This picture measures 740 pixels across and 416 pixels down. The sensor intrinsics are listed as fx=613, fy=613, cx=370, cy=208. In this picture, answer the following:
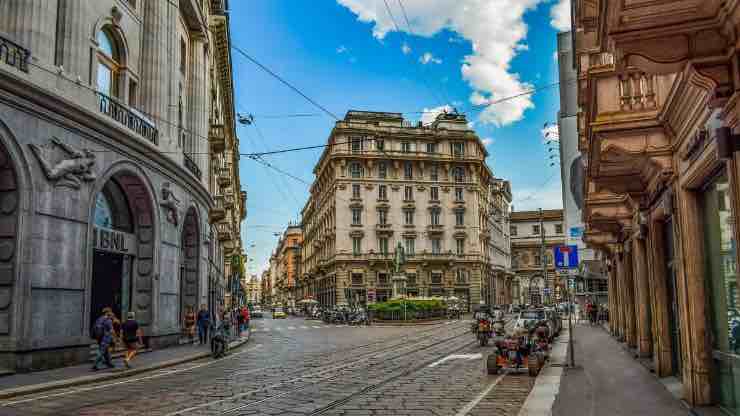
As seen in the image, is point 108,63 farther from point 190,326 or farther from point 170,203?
point 190,326

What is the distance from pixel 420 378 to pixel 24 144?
11.1m

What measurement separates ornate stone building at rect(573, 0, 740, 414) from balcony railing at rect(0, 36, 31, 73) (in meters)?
13.2

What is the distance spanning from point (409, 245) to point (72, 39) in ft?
190

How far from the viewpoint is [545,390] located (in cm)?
1109

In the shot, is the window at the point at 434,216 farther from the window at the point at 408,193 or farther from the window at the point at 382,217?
the window at the point at 382,217

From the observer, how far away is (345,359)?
18.7m

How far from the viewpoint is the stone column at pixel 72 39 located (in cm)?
1734

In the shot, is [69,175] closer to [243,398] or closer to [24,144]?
[24,144]

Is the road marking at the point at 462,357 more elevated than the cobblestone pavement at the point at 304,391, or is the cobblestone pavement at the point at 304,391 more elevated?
the cobblestone pavement at the point at 304,391

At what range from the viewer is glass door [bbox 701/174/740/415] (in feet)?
26.5

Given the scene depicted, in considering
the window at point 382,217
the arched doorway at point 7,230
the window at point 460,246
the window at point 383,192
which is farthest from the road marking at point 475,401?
the window at point 460,246

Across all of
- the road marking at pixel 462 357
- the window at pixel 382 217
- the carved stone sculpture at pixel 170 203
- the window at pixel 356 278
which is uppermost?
the window at pixel 382 217

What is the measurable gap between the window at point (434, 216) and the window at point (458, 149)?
7473 mm

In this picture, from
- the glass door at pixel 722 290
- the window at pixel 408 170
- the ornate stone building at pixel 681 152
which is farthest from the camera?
the window at pixel 408 170
